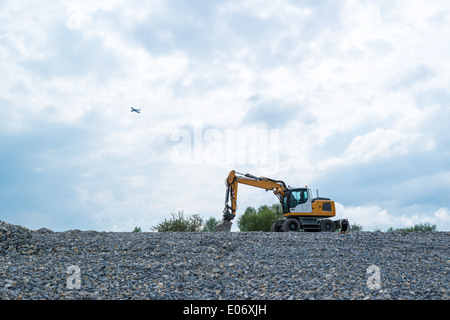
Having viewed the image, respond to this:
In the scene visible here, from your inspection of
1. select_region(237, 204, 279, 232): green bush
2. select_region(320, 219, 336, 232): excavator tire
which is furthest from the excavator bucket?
select_region(237, 204, 279, 232): green bush

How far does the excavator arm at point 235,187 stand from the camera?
867 inches

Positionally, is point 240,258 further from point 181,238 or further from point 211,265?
point 181,238

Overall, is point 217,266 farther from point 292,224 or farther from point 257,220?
point 257,220

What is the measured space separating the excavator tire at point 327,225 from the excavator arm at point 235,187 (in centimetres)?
290

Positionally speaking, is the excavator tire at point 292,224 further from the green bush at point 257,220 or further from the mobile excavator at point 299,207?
the green bush at point 257,220

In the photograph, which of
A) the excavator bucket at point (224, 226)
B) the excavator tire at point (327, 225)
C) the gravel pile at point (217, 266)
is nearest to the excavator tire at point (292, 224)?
the excavator tire at point (327, 225)

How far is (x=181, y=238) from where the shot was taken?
15117 mm

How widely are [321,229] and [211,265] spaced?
45.3ft

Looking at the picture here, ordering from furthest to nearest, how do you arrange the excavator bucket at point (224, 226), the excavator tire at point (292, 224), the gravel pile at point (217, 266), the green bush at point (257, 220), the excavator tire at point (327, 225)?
the green bush at point (257, 220) → the excavator tire at point (327, 225) → the excavator tire at point (292, 224) → the excavator bucket at point (224, 226) → the gravel pile at point (217, 266)

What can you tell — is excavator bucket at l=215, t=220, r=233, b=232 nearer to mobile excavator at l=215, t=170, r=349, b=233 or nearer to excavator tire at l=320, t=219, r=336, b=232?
mobile excavator at l=215, t=170, r=349, b=233

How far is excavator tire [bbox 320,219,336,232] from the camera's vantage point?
23859mm
